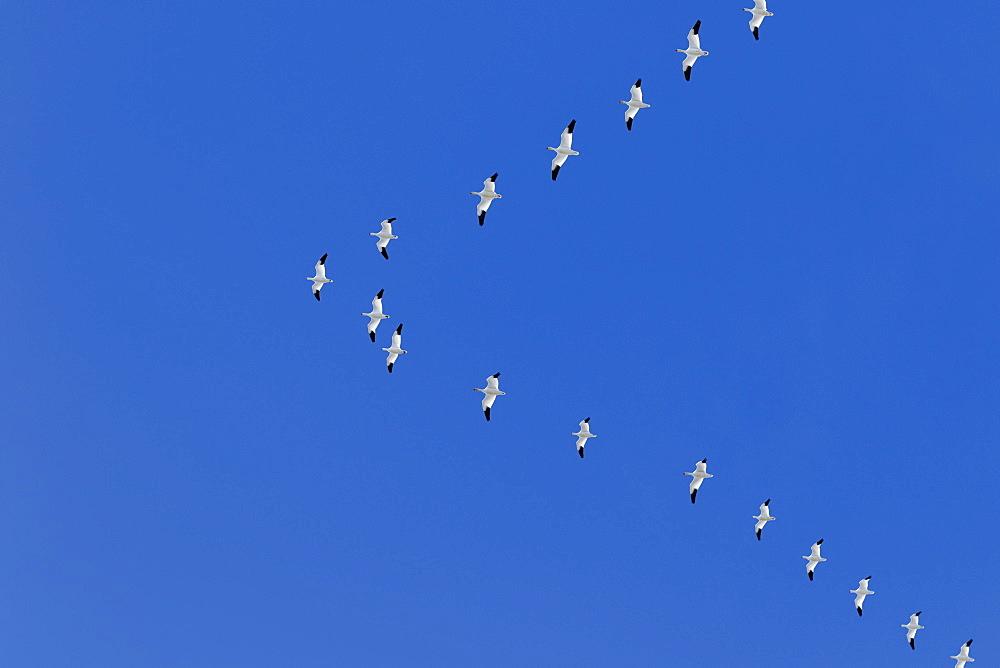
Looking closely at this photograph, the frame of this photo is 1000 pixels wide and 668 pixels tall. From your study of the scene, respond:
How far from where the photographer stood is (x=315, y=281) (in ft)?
253

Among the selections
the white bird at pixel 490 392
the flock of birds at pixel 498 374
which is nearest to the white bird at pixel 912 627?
the flock of birds at pixel 498 374

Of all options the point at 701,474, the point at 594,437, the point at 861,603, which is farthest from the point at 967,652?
the point at 594,437

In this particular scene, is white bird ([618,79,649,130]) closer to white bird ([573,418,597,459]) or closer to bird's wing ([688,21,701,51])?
bird's wing ([688,21,701,51])

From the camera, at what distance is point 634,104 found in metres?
70.1

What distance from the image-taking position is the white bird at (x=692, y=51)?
70.0 metres

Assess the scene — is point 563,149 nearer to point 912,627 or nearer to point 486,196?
point 486,196

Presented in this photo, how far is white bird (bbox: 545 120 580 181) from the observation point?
224ft

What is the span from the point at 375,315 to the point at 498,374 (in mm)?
9054

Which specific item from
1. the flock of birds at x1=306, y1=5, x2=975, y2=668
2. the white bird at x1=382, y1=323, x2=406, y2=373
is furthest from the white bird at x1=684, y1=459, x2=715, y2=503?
the white bird at x1=382, y1=323, x2=406, y2=373

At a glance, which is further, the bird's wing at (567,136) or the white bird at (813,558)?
the white bird at (813,558)

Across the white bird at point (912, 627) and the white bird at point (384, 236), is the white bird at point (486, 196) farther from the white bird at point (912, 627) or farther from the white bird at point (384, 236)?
the white bird at point (912, 627)

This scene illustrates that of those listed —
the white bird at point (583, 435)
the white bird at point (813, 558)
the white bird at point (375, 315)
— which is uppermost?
the white bird at point (375, 315)

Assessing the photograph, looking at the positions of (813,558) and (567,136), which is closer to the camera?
(567,136)

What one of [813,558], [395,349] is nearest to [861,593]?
[813,558]
